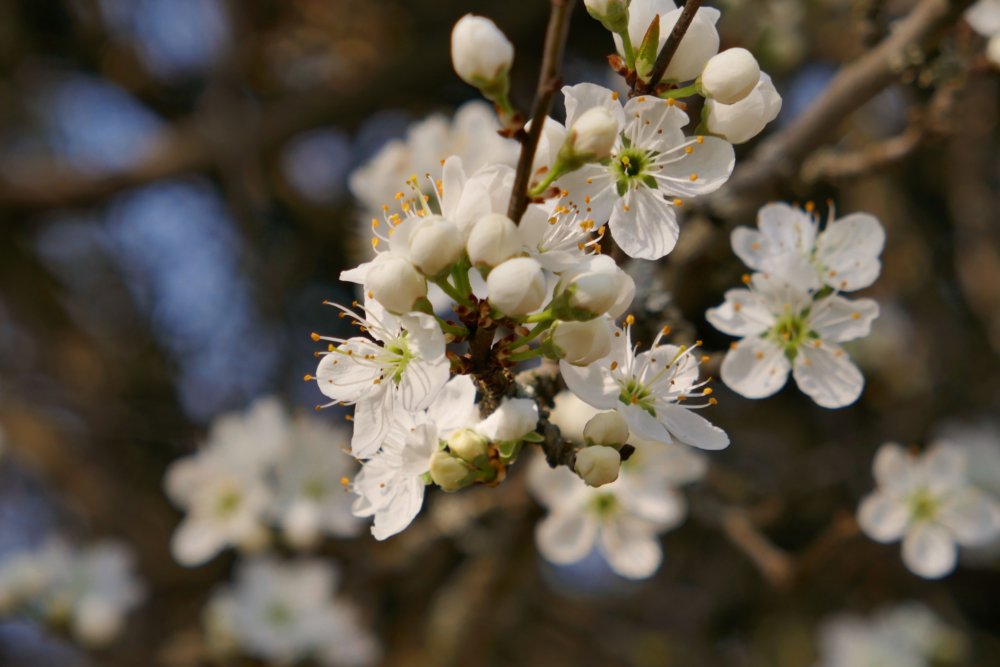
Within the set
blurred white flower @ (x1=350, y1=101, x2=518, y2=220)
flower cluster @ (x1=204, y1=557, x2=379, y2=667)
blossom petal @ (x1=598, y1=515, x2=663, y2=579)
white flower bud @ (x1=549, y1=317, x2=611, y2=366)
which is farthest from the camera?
flower cluster @ (x1=204, y1=557, x2=379, y2=667)

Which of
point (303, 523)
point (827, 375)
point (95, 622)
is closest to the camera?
point (827, 375)

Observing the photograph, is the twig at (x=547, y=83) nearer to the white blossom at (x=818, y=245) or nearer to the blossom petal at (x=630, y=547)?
the white blossom at (x=818, y=245)

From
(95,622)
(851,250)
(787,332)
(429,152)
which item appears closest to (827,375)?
(787,332)

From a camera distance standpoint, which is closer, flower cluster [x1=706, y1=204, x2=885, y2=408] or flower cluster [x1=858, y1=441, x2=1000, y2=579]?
flower cluster [x1=706, y1=204, x2=885, y2=408]

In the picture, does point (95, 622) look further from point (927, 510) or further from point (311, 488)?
point (927, 510)

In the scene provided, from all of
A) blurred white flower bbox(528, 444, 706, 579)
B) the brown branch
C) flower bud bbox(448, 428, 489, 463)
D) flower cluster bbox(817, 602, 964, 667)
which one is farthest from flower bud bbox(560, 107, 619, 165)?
flower cluster bbox(817, 602, 964, 667)

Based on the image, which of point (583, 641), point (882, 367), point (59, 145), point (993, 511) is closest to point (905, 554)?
point (993, 511)

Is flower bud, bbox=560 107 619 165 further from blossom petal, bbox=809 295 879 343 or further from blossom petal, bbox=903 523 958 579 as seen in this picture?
blossom petal, bbox=903 523 958 579
